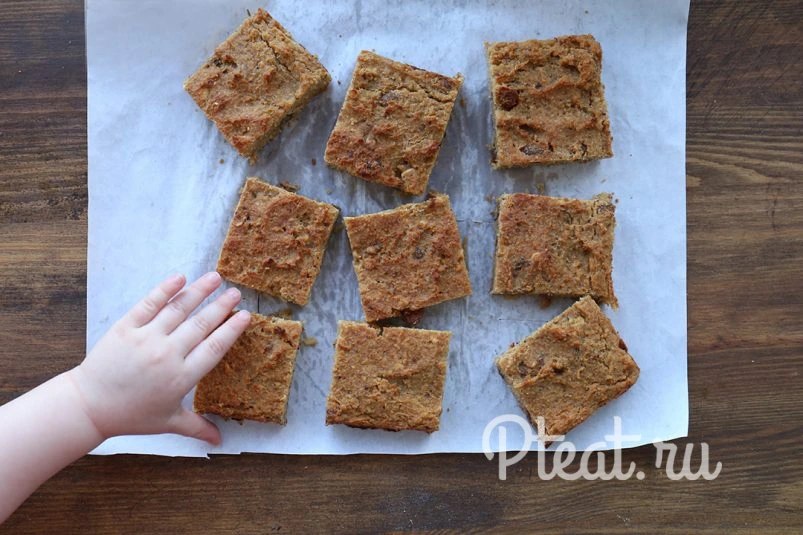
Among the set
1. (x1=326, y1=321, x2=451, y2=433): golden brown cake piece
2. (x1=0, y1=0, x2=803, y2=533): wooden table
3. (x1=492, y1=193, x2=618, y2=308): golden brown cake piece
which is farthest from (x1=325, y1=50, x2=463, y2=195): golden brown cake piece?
(x1=0, y1=0, x2=803, y2=533): wooden table

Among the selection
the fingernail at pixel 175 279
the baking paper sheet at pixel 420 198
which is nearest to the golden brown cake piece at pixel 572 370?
the baking paper sheet at pixel 420 198

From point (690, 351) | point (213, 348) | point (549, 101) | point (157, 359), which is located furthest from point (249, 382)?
point (690, 351)

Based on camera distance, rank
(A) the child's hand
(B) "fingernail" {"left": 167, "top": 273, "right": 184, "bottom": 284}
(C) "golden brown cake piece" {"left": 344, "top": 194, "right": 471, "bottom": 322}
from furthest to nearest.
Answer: (C) "golden brown cake piece" {"left": 344, "top": 194, "right": 471, "bottom": 322} < (B) "fingernail" {"left": 167, "top": 273, "right": 184, "bottom": 284} < (A) the child's hand

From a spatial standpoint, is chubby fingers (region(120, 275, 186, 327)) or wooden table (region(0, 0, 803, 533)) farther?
wooden table (region(0, 0, 803, 533))

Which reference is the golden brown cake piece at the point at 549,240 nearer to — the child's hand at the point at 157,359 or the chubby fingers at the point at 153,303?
the child's hand at the point at 157,359

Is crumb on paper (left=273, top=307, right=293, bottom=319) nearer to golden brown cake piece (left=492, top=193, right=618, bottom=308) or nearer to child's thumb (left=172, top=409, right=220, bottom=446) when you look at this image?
child's thumb (left=172, top=409, right=220, bottom=446)

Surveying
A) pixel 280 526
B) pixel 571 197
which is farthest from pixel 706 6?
pixel 280 526
